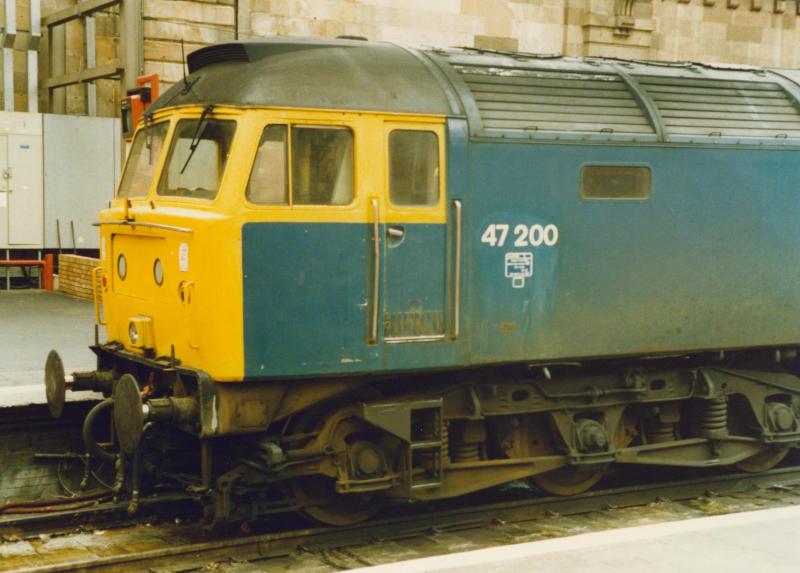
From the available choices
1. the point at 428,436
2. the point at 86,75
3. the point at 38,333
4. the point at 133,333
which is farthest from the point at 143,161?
the point at 86,75

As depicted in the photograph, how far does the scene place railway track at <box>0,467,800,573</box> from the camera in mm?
7969

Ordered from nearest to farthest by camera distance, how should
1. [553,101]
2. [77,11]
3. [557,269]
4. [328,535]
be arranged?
1. [328,535]
2. [557,269]
3. [553,101]
4. [77,11]

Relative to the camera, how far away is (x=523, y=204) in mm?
8602

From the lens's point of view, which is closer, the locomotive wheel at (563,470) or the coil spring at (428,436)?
the coil spring at (428,436)

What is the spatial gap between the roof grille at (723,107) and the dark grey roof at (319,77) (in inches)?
79.8

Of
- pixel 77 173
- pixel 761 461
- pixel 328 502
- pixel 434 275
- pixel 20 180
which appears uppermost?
pixel 77 173

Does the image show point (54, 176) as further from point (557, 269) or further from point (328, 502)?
point (557, 269)

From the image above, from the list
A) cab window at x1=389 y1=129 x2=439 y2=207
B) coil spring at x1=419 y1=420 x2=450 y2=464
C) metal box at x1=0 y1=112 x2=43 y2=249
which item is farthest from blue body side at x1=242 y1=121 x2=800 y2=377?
metal box at x1=0 y1=112 x2=43 y2=249

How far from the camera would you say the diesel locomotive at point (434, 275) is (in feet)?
25.7

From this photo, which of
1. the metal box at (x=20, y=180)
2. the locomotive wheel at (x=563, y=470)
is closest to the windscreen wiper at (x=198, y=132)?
the locomotive wheel at (x=563, y=470)

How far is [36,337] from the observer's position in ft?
45.6

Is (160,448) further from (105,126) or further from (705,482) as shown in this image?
(105,126)

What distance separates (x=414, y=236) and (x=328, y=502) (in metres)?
2.04

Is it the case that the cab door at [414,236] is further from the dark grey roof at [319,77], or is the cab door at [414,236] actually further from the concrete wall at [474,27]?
the concrete wall at [474,27]
